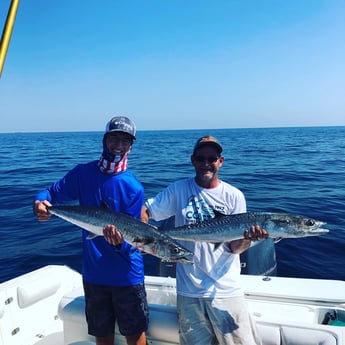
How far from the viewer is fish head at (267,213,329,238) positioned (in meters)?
3.30

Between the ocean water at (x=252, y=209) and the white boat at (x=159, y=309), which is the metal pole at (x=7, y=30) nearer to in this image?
the white boat at (x=159, y=309)

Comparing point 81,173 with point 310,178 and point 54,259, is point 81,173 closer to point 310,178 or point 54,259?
point 54,259

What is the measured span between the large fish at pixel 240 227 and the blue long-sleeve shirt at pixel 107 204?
1.47 feet

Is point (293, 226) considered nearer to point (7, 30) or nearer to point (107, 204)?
point (107, 204)

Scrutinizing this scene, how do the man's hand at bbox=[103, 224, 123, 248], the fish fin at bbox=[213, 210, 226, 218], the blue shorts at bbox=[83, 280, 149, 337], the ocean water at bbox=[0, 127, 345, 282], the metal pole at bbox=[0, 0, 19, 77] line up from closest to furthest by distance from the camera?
the metal pole at bbox=[0, 0, 19, 77] < the man's hand at bbox=[103, 224, 123, 248] < the blue shorts at bbox=[83, 280, 149, 337] < the fish fin at bbox=[213, 210, 226, 218] < the ocean water at bbox=[0, 127, 345, 282]

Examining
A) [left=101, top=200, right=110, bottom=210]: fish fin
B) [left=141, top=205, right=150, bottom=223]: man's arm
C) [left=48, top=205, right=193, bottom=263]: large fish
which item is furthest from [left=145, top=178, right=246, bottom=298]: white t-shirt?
[left=101, top=200, right=110, bottom=210]: fish fin

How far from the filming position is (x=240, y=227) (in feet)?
10.8

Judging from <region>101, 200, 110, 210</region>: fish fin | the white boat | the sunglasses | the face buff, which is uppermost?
the sunglasses

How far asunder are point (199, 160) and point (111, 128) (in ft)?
3.13

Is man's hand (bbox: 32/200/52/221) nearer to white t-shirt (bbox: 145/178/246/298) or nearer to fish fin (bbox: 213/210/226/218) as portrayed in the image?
white t-shirt (bbox: 145/178/246/298)

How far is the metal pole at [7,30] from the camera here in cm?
227

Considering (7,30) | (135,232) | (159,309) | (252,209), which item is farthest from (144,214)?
(252,209)

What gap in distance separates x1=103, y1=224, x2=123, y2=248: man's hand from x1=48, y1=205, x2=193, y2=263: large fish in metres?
0.05

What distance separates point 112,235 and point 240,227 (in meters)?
1.31
